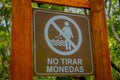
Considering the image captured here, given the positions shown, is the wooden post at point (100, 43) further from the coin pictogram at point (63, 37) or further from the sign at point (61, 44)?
the coin pictogram at point (63, 37)

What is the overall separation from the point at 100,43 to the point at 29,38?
0.88m

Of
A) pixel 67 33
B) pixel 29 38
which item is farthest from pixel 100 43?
pixel 29 38

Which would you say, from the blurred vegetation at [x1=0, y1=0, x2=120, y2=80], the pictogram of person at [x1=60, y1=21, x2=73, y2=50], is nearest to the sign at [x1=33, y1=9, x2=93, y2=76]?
the pictogram of person at [x1=60, y1=21, x2=73, y2=50]

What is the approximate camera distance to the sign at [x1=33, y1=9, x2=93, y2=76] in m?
2.93

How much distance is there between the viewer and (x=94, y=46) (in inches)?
129

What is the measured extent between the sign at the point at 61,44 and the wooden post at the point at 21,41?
0.07 metres

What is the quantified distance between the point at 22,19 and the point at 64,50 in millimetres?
563

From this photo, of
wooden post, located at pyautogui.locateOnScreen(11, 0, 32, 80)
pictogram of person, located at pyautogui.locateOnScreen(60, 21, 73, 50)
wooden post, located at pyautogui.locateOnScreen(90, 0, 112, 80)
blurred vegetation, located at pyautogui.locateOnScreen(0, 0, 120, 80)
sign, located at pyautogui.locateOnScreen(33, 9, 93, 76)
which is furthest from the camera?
blurred vegetation, located at pyautogui.locateOnScreen(0, 0, 120, 80)

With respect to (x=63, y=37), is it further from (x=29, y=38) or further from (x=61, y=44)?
(x=29, y=38)

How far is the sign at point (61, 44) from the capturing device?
293 centimetres

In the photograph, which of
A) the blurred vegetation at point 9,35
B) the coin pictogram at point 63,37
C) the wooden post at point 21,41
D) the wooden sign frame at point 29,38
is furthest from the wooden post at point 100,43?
the blurred vegetation at point 9,35

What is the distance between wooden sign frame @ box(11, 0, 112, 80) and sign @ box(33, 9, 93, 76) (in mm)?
73

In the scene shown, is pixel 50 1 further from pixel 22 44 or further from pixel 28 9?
pixel 22 44

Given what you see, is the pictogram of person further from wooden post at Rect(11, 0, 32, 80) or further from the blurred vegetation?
the blurred vegetation
